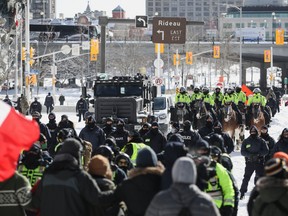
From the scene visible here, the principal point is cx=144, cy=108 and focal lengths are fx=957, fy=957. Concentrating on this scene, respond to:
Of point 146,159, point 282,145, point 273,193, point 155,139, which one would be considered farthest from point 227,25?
point 273,193

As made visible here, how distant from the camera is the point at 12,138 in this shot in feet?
27.4

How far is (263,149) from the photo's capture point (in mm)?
17953

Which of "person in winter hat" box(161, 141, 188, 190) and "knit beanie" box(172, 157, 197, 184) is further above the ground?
"knit beanie" box(172, 157, 197, 184)

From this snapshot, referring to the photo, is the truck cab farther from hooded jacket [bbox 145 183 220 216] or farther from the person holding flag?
hooded jacket [bbox 145 183 220 216]

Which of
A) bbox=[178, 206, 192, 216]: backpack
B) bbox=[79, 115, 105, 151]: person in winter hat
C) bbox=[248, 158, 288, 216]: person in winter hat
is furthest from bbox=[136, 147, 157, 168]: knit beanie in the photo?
bbox=[79, 115, 105, 151]: person in winter hat

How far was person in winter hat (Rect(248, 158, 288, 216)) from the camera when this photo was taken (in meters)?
8.64

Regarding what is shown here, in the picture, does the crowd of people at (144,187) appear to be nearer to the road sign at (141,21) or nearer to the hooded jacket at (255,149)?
the hooded jacket at (255,149)

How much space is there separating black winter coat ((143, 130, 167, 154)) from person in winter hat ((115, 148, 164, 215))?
346 inches

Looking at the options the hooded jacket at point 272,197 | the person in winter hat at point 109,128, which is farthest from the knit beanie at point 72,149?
the person in winter hat at point 109,128

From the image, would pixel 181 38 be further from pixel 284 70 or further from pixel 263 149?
pixel 284 70

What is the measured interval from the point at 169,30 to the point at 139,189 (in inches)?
1411

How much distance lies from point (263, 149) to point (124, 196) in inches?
360

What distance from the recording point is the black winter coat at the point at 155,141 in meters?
18.1

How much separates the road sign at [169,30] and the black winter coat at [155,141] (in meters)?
25.6
